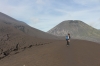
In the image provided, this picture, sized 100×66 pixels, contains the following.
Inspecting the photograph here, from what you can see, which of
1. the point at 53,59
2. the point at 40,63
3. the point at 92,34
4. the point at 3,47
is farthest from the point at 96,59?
the point at 92,34

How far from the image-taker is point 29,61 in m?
17.3

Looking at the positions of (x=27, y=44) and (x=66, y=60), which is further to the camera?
(x=27, y=44)

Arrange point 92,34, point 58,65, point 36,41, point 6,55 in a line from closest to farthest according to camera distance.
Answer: point 58,65 → point 6,55 → point 36,41 → point 92,34

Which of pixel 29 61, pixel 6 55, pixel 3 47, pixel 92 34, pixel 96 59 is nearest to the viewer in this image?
pixel 29 61

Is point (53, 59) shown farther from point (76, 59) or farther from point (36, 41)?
point (36, 41)

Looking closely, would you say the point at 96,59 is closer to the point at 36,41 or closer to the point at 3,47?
the point at 36,41

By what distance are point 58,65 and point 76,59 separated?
2.43m

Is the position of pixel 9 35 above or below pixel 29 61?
above

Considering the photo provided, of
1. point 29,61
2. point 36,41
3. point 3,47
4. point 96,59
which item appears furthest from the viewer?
A: point 36,41

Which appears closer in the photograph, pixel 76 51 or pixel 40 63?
pixel 40 63

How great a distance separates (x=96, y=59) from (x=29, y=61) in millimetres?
7664

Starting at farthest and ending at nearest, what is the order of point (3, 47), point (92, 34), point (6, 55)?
point (92, 34) → point (3, 47) → point (6, 55)

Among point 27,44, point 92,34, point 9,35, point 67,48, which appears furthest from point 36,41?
point 92,34

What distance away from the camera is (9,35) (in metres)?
30.1
